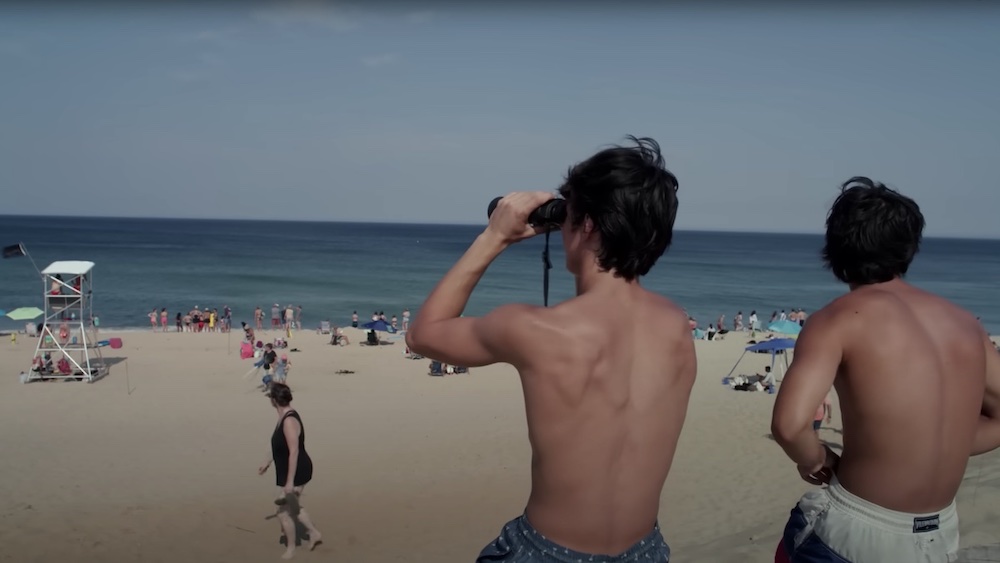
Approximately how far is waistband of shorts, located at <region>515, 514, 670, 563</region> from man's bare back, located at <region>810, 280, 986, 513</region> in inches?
27.8

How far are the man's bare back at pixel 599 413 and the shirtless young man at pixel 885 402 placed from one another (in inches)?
18.5

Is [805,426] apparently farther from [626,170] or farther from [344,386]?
[344,386]

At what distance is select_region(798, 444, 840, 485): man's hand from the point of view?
94.3 inches

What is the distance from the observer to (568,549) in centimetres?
199

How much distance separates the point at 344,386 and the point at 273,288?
37733 mm

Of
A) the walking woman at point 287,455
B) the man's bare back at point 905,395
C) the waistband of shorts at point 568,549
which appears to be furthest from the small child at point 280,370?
the man's bare back at point 905,395

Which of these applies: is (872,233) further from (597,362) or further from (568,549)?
(568,549)

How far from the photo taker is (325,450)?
11.2m

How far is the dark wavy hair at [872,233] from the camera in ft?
7.74

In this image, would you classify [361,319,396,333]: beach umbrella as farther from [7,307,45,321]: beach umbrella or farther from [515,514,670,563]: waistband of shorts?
[515,514,670,563]: waistband of shorts

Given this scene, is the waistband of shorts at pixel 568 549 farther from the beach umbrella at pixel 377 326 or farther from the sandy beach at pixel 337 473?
the beach umbrella at pixel 377 326

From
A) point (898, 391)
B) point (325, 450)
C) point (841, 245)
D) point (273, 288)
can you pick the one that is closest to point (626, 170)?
point (841, 245)

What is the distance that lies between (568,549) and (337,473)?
848cm

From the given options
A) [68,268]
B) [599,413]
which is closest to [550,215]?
[599,413]
